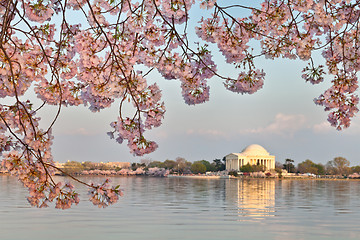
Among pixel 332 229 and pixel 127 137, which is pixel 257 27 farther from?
pixel 332 229

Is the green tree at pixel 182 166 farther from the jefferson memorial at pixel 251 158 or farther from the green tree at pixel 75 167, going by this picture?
the green tree at pixel 75 167

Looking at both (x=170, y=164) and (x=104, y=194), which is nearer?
(x=104, y=194)

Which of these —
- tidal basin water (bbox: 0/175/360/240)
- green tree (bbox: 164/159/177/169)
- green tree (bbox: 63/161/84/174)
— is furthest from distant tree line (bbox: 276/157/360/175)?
tidal basin water (bbox: 0/175/360/240)

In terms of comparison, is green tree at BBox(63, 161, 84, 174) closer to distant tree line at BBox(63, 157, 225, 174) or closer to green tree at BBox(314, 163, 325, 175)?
distant tree line at BBox(63, 157, 225, 174)

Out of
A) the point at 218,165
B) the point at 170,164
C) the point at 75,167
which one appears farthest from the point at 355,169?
the point at 75,167

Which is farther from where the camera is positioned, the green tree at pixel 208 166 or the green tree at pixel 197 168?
the green tree at pixel 208 166

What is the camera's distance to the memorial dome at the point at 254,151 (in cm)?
15538

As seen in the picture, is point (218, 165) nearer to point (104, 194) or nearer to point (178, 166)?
point (178, 166)

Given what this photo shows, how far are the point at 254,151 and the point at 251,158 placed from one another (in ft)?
12.9

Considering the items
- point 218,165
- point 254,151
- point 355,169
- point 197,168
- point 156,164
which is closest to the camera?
point 355,169

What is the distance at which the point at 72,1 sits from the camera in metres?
6.88

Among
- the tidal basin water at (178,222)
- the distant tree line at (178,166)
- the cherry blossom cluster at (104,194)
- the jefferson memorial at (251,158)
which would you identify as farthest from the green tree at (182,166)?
the cherry blossom cluster at (104,194)

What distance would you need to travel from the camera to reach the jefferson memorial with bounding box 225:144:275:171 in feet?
496

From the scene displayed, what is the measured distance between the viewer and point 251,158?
15300 cm
